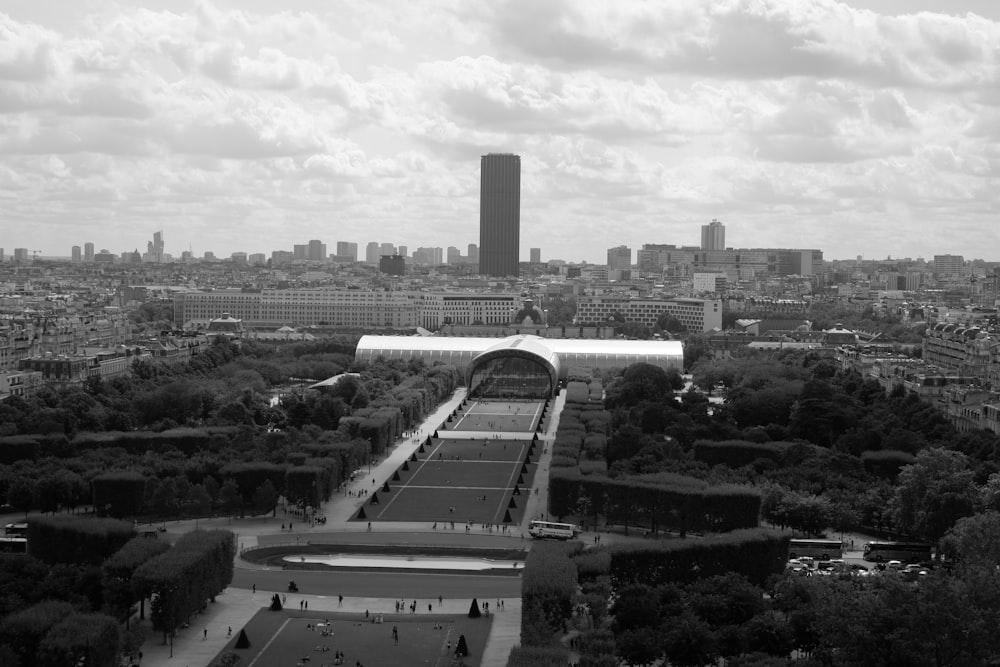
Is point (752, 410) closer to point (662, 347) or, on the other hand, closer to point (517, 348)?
point (517, 348)

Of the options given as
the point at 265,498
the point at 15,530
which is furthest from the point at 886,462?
the point at 15,530

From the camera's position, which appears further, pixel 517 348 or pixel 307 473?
pixel 517 348

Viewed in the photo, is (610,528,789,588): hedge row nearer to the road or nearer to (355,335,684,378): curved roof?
the road

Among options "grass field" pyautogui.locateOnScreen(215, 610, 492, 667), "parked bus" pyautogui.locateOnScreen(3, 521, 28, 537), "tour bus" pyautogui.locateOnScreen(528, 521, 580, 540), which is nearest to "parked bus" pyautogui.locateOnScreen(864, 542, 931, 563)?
"tour bus" pyautogui.locateOnScreen(528, 521, 580, 540)

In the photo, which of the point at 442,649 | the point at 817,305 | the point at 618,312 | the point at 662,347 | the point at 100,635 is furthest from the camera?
the point at 817,305

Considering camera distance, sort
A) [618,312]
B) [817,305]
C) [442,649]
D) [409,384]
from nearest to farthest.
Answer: [442,649]
[409,384]
[618,312]
[817,305]

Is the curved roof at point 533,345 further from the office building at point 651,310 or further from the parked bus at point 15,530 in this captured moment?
the parked bus at point 15,530

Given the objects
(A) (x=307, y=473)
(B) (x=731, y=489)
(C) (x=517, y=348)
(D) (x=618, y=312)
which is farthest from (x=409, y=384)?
(D) (x=618, y=312)
